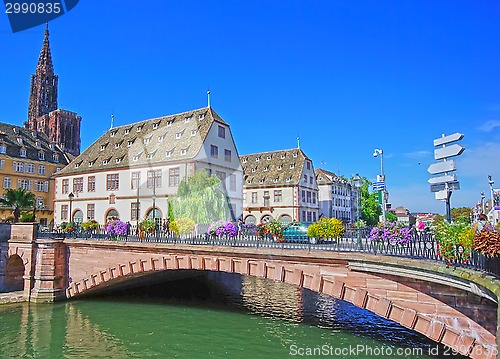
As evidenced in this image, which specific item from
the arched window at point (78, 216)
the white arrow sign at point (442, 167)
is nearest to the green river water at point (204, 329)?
the white arrow sign at point (442, 167)

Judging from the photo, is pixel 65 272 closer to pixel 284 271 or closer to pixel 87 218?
pixel 284 271

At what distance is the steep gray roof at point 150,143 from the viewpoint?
3803 cm

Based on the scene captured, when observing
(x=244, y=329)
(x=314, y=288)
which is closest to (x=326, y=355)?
(x=314, y=288)

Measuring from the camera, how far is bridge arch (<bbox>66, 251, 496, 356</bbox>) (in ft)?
35.5

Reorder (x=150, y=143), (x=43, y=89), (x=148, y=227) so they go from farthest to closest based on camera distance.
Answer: (x=43, y=89) < (x=150, y=143) < (x=148, y=227)

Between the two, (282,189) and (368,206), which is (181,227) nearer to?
(282,189)

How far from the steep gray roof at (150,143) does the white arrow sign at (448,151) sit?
995 inches

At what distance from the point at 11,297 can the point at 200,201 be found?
13862 mm

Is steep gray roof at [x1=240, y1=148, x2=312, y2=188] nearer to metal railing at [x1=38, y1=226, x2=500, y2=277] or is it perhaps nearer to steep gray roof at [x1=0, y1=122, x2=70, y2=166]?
steep gray roof at [x1=0, y1=122, x2=70, y2=166]

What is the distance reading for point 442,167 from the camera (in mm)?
13297

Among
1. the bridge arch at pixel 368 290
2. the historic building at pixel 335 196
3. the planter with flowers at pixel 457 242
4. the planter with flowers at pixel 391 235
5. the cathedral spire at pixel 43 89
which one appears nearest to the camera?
the planter with flowers at pixel 457 242

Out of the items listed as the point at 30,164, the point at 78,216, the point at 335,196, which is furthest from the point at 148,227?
the point at 335,196

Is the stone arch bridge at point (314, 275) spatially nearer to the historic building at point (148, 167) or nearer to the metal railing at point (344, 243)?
the metal railing at point (344, 243)

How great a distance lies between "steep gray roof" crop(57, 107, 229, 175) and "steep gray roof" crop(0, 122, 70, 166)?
12.8 meters
